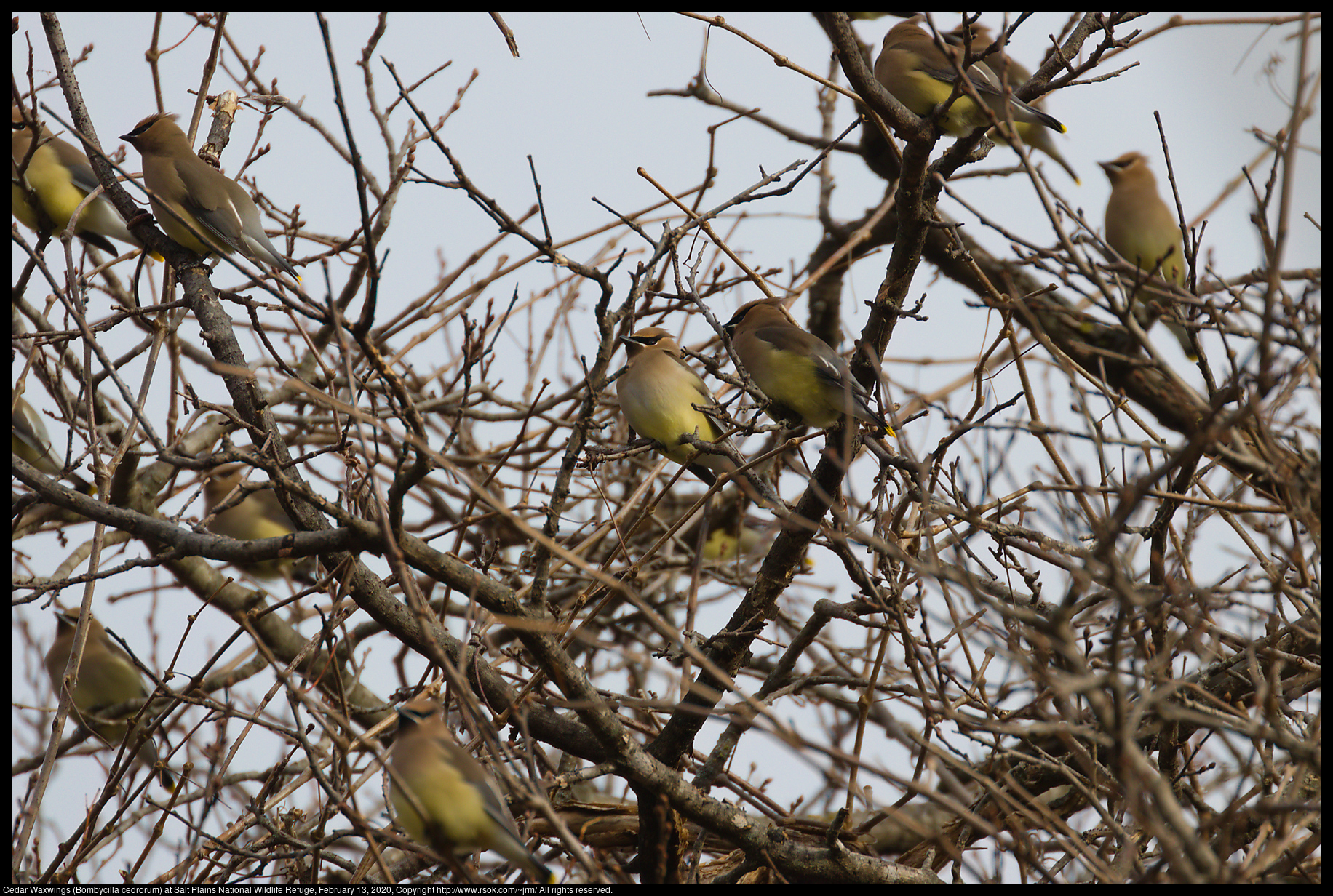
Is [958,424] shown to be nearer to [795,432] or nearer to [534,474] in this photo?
[795,432]

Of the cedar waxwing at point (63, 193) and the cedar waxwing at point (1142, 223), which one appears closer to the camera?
the cedar waxwing at point (63, 193)

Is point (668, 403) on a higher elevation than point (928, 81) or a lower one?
lower

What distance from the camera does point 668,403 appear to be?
4211 mm

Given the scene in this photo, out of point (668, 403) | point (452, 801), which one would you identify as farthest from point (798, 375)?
point (452, 801)

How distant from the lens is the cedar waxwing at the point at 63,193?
16.8 ft

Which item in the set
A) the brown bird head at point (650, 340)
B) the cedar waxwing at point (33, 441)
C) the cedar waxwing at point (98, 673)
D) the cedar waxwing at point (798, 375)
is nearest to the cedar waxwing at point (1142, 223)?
the cedar waxwing at point (798, 375)

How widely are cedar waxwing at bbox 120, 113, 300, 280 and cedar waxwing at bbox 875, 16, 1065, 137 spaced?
2799 millimetres

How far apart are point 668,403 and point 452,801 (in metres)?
1.93

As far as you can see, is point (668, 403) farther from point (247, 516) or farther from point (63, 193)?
point (247, 516)

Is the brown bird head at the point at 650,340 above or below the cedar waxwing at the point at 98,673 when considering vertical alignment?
below

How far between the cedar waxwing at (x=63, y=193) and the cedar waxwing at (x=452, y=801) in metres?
3.51

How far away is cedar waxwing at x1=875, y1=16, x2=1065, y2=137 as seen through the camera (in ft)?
13.7

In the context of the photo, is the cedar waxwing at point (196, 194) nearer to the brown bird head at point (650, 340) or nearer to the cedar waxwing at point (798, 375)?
the brown bird head at point (650, 340)
